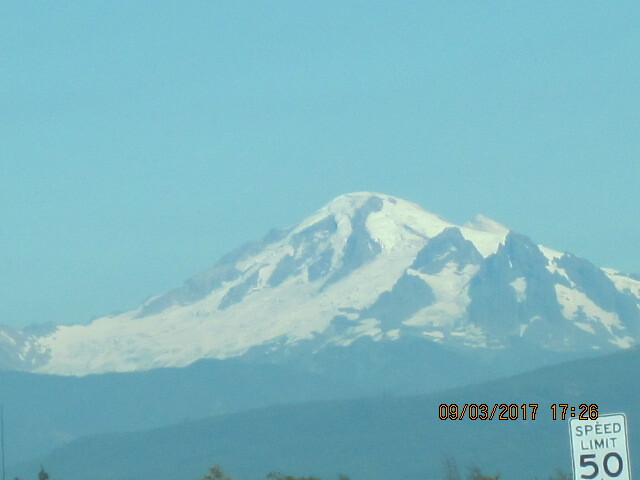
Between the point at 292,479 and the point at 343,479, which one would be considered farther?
the point at 343,479

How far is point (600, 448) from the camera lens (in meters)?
18.9

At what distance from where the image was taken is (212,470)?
91938 mm

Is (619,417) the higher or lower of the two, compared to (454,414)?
lower

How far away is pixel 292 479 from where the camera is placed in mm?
89625

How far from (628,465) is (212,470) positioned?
74581 millimetres

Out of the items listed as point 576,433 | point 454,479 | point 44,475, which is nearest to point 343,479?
point 454,479

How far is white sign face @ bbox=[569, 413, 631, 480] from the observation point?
1861cm

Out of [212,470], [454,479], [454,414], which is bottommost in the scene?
[454,414]

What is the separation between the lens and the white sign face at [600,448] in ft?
61.1

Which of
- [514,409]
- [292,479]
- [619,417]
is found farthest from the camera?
[292,479]

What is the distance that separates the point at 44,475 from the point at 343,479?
4993cm

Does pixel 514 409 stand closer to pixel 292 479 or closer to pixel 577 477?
pixel 577 477

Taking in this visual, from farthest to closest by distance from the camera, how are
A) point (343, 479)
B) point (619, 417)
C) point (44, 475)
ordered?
point (343, 479), point (44, 475), point (619, 417)

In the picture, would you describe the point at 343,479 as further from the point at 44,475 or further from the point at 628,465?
the point at 628,465
